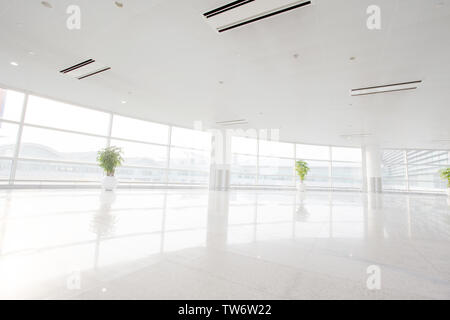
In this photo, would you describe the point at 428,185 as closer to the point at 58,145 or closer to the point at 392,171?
the point at 392,171

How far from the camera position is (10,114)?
8055 mm

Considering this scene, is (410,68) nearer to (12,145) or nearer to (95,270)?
(95,270)

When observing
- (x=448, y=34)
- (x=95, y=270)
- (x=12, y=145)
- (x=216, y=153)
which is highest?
(x=448, y=34)

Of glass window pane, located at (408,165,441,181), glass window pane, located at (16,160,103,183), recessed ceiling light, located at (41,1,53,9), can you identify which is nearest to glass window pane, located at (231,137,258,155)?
glass window pane, located at (16,160,103,183)

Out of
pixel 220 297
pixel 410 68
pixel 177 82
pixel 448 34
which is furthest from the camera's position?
pixel 177 82

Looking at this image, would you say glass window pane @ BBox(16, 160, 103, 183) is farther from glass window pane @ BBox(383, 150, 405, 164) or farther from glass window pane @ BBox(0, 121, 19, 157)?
glass window pane @ BBox(383, 150, 405, 164)

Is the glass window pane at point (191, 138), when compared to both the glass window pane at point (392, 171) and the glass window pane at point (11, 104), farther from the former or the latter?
the glass window pane at point (392, 171)

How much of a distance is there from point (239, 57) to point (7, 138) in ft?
29.6

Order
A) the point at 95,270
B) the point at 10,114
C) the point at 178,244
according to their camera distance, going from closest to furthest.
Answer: the point at 95,270 < the point at 178,244 < the point at 10,114

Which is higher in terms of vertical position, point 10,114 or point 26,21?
point 26,21

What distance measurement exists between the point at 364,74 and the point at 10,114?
1193 centimetres

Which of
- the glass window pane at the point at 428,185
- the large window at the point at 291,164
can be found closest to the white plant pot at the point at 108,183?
the large window at the point at 291,164

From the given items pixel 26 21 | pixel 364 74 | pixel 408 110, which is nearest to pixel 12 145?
pixel 26 21

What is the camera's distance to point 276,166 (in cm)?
1688
